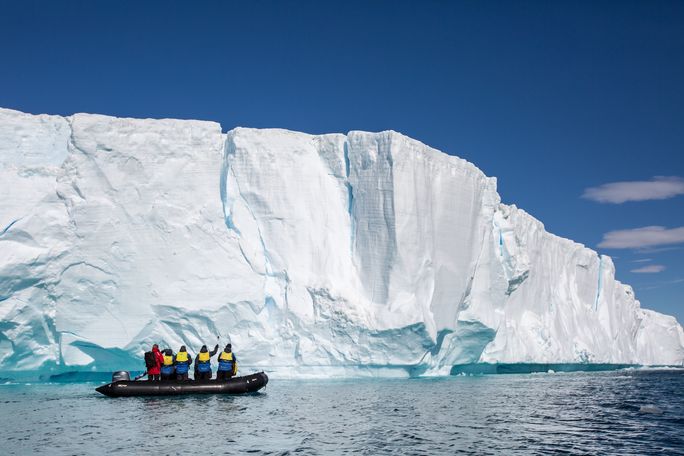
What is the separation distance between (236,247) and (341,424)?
12.3 meters

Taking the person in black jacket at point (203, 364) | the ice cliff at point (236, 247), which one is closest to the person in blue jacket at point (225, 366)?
the person in black jacket at point (203, 364)

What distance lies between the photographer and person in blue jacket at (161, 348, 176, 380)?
17562mm

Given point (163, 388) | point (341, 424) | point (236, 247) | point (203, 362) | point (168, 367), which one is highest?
point (236, 247)

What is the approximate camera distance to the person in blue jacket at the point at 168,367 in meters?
17.6

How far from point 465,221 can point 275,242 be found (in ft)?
24.1

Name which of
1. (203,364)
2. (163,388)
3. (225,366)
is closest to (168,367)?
(163,388)

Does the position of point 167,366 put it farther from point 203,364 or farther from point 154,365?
point 203,364

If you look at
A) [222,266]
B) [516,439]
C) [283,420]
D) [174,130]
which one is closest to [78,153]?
[174,130]

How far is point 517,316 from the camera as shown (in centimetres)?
3403

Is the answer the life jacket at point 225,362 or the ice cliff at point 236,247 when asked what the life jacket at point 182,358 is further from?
the ice cliff at point 236,247

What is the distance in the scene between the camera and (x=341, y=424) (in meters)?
12.0

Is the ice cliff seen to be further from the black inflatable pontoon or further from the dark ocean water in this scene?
the black inflatable pontoon

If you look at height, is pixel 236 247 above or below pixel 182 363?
above

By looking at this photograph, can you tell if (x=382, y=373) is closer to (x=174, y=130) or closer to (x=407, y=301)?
(x=407, y=301)
